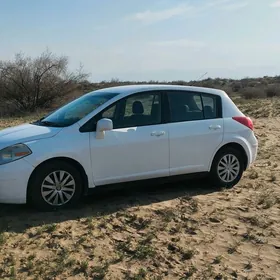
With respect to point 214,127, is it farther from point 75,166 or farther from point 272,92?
point 272,92

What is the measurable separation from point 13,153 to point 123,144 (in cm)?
148

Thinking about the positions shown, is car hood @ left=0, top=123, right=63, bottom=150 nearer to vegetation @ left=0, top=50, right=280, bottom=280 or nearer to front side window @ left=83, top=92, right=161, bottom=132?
front side window @ left=83, top=92, right=161, bottom=132

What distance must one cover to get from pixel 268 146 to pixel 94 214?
6701 mm

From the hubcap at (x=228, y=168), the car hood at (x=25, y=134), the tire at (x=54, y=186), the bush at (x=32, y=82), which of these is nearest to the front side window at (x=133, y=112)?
the car hood at (x=25, y=134)

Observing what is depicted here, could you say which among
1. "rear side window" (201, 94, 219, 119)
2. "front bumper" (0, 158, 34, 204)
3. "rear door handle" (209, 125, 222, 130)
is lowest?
"front bumper" (0, 158, 34, 204)

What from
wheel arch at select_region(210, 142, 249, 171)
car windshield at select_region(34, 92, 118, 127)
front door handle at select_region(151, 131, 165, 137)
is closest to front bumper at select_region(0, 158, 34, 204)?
car windshield at select_region(34, 92, 118, 127)

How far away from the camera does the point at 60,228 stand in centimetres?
549

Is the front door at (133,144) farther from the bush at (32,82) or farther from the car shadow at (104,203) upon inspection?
the bush at (32,82)

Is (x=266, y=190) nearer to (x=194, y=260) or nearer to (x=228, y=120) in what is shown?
(x=228, y=120)

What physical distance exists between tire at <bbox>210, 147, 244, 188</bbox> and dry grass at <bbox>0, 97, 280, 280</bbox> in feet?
0.55

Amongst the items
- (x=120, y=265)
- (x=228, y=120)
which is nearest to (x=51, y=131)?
(x=120, y=265)

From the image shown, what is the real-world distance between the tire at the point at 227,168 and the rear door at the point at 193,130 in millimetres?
162

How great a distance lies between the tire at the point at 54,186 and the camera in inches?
233

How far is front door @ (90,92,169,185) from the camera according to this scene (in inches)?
249
